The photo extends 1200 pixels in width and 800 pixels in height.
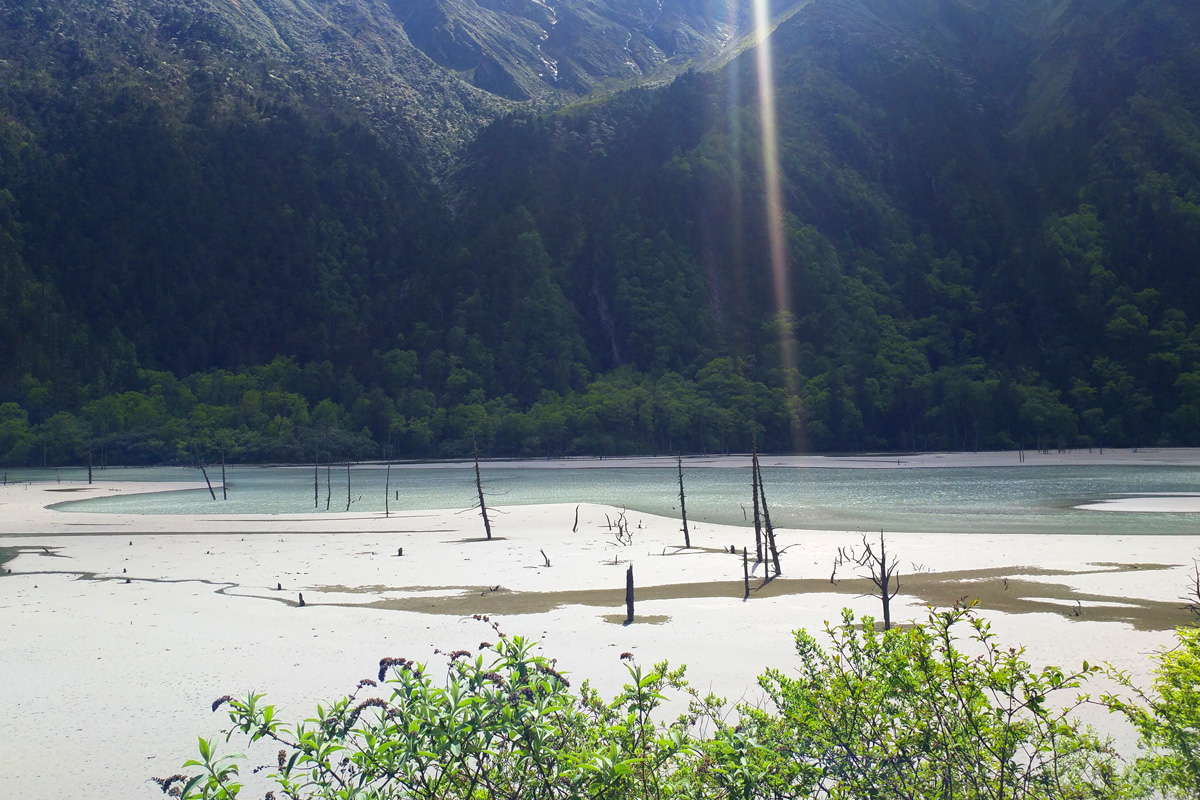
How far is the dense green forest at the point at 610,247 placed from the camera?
338ft

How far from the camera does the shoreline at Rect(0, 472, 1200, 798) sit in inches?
408

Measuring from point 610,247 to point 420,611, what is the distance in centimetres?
12692

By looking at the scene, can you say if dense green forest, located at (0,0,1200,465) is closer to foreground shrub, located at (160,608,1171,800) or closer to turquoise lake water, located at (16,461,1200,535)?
turquoise lake water, located at (16,461,1200,535)

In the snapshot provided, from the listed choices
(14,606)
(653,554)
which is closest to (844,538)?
(653,554)

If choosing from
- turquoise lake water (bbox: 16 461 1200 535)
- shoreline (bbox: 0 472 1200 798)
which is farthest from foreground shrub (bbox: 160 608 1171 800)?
turquoise lake water (bbox: 16 461 1200 535)

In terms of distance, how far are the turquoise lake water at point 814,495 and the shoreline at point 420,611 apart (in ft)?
17.9

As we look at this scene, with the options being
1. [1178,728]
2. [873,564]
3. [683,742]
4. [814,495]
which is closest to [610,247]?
[814,495]

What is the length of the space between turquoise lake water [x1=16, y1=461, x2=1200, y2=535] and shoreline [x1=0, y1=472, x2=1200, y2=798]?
17.9 feet

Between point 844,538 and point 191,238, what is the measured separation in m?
166

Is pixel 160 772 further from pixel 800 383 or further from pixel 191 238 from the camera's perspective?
pixel 191 238

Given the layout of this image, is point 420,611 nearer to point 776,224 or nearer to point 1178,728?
point 1178,728

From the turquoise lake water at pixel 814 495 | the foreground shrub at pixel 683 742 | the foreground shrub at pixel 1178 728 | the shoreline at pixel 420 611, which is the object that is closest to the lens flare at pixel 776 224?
the turquoise lake water at pixel 814 495

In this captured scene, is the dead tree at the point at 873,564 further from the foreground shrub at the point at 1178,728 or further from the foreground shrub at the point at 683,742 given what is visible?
the foreground shrub at the point at 683,742

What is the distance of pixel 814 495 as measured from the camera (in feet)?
150
